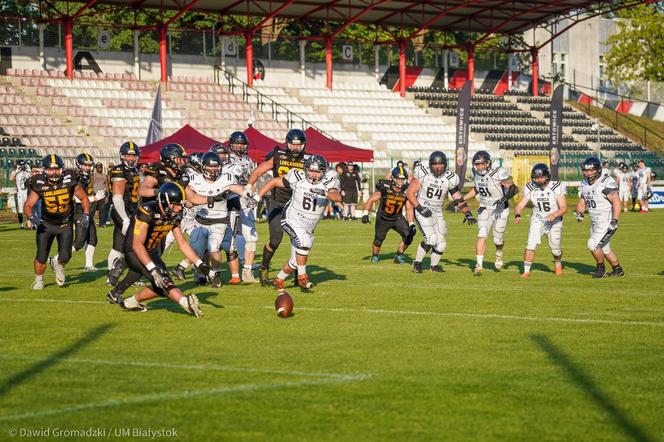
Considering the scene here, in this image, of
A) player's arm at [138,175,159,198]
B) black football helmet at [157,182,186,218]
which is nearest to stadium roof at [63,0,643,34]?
player's arm at [138,175,159,198]

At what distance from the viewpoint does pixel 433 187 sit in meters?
17.6

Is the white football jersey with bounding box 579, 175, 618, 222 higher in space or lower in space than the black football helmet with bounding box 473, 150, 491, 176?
lower

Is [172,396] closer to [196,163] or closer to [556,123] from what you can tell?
[196,163]

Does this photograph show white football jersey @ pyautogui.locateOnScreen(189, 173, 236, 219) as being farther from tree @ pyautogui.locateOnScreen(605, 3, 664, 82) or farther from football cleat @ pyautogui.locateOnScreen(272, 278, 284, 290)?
tree @ pyautogui.locateOnScreen(605, 3, 664, 82)

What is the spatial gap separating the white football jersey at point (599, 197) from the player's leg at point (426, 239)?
265 centimetres

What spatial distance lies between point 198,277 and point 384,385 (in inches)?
300

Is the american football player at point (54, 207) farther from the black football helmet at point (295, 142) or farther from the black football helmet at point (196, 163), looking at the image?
the black football helmet at point (295, 142)

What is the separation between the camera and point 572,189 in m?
47.5

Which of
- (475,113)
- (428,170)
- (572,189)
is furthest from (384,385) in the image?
(475,113)

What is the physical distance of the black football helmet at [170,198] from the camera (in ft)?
37.2

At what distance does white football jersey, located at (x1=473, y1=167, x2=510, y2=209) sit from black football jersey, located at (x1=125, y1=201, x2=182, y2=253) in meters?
7.80

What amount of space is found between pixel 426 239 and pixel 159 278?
7112 mm

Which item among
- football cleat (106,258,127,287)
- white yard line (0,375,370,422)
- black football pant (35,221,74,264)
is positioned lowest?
white yard line (0,375,370,422)

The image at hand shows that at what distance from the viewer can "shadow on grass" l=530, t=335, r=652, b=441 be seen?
21.4 ft
